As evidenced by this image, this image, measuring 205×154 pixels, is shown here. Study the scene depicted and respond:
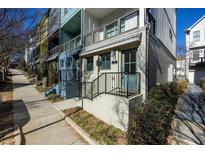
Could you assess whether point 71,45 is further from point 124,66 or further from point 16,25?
point 124,66

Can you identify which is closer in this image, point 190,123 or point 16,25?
point 190,123

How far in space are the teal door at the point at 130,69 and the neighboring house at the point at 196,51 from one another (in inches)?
706

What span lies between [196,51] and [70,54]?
20.7 meters

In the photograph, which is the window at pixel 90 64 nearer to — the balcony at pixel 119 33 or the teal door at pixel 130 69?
the balcony at pixel 119 33

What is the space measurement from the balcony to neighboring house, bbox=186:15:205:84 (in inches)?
680

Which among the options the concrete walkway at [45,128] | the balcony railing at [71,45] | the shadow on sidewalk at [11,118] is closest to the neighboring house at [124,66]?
the concrete walkway at [45,128]

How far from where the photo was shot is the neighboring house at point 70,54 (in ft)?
34.1

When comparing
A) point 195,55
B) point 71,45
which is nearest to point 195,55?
point 195,55

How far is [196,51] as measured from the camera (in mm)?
22562
